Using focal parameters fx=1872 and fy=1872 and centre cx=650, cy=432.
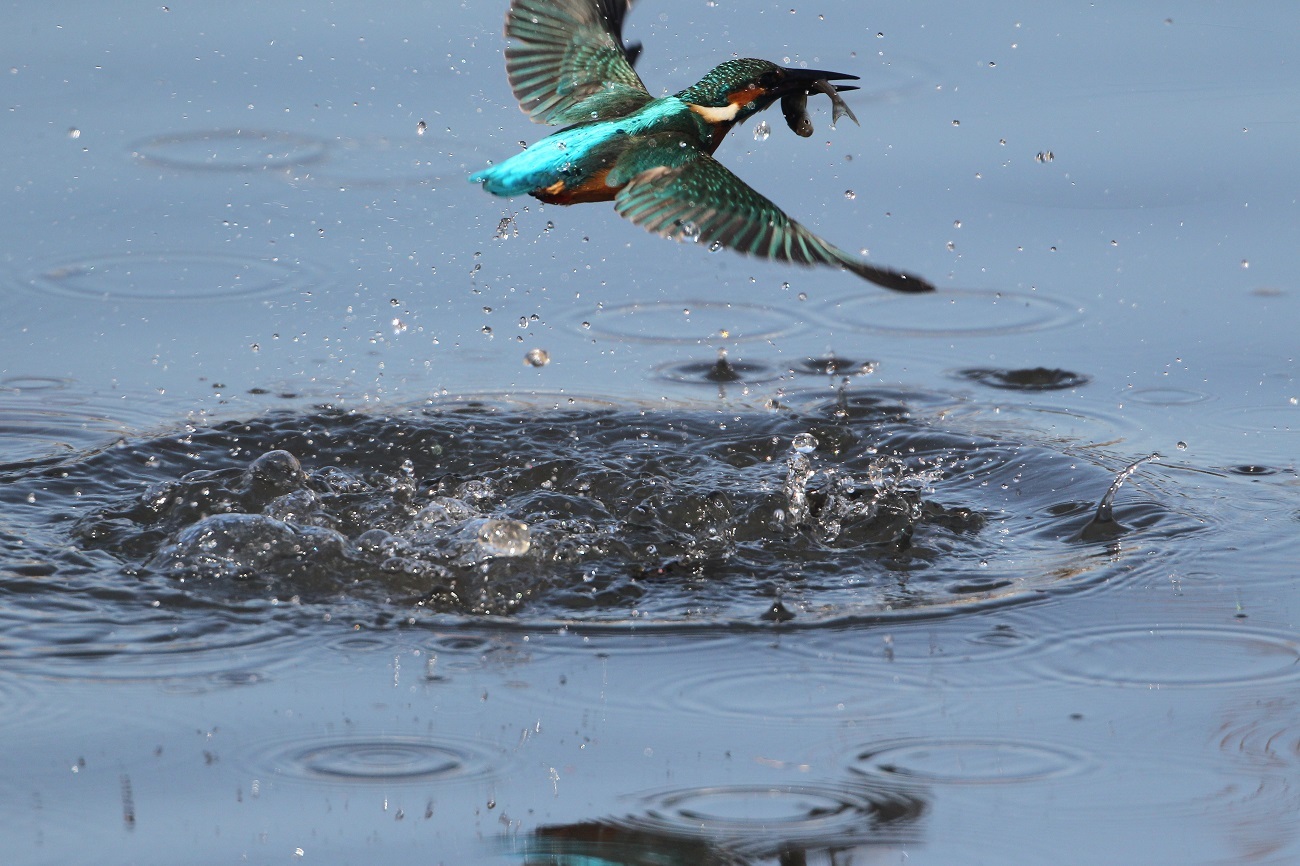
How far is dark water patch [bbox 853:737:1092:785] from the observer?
333 cm

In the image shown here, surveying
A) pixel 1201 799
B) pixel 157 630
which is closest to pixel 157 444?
pixel 157 630

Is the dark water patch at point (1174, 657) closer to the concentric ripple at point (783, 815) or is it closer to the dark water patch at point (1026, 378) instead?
the concentric ripple at point (783, 815)

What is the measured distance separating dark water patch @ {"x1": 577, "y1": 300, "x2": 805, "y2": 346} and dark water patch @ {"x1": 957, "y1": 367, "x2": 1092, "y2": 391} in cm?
67

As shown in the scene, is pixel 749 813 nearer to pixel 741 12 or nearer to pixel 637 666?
pixel 637 666

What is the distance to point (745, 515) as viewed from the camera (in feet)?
16.3

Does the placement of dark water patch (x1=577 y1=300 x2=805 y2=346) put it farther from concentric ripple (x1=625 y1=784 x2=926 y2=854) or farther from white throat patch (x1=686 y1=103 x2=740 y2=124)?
concentric ripple (x1=625 y1=784 x2=926 y2=854)

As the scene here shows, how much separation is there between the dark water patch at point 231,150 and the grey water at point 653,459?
0.09 feet

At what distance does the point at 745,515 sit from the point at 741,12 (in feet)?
11.8

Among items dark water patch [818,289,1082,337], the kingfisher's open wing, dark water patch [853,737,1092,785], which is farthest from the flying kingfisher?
dark water patch [818,289,1082,337]

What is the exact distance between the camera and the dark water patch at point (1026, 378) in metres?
5.90

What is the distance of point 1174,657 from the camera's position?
156 inches

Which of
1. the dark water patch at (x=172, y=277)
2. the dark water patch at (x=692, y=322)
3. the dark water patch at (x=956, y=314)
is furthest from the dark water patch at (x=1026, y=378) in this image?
the dark water patch at (x=172, y=277)

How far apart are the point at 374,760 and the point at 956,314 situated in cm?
360

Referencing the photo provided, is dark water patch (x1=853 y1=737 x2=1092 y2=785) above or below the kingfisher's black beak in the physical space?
below
